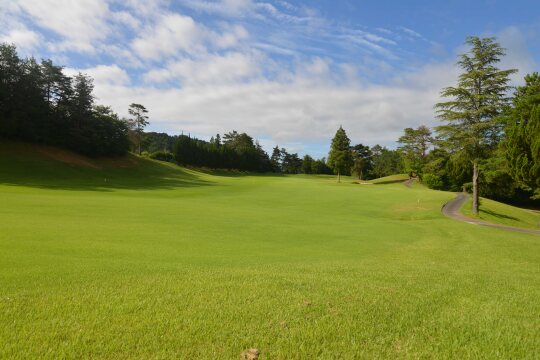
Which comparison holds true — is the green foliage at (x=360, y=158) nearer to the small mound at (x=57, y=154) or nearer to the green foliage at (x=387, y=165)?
the green foliage at (x=387, y=165)

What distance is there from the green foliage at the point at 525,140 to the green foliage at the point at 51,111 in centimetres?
5543

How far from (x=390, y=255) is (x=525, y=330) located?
25.2 ft

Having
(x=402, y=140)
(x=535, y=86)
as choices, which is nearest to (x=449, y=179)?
(x=402, y=140)

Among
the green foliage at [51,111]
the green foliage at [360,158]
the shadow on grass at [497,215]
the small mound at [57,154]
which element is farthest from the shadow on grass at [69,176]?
the green foliage at [360,158]

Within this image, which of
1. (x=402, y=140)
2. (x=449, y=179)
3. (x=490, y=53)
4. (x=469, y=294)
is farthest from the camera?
(x=402, y=140)

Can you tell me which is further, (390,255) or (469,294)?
(390,255)

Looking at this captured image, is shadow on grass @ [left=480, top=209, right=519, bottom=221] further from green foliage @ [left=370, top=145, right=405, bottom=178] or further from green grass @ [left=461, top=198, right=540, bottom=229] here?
green foliage @ [left=370, top=145, right=405, bottom=178]

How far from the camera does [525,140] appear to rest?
2433cm

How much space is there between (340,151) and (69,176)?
49447 millimetres

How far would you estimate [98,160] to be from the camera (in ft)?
178

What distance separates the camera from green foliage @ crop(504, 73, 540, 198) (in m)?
23.2

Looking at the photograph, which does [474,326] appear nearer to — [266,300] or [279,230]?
[266,300]

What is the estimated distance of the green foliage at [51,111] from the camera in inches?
1802

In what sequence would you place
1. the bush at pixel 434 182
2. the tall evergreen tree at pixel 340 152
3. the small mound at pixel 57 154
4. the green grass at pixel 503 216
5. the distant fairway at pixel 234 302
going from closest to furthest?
1. the distant fairway at pixel 234 302
2. the green grass at pixel 503 216
3. the small mound at pixel 57 154
4. the bush at pixel 434 182
5. the tall evergreen tree at pixel 340 152
